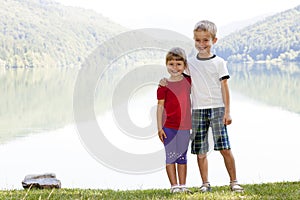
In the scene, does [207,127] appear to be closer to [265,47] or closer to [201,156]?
[201,156]

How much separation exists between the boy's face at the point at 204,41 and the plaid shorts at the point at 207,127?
0.72 meters

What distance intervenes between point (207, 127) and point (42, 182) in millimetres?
3639

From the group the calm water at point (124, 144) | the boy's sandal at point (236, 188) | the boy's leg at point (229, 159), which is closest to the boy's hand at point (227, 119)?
the boy's leg at point (229, 159)

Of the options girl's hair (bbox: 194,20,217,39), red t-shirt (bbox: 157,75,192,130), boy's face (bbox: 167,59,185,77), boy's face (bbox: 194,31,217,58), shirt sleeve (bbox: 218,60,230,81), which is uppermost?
girl's hair (bbox: 194,20,217,39)

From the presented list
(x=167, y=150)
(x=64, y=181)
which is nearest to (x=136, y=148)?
(x=64, y=181)

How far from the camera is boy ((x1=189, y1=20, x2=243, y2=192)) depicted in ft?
18.5

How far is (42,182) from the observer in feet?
26.4

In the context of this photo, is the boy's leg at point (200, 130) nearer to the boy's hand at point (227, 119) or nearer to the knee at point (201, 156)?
the knee at point (201, 156)

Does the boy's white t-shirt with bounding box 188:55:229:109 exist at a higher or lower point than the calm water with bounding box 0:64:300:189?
higher

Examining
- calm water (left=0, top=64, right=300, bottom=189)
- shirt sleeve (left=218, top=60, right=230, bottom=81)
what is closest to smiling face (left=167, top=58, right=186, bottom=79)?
shirt sleeve (left=218, top=60, right=230, bottom=81)

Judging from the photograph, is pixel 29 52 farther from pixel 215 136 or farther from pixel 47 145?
pixel 215 136

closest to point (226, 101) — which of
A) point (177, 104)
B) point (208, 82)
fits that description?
point (208, 82)

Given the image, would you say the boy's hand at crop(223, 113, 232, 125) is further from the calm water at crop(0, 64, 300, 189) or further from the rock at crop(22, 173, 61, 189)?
the rock at crop(22, 173, 61, 189)

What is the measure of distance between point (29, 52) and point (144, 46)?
162180mm
